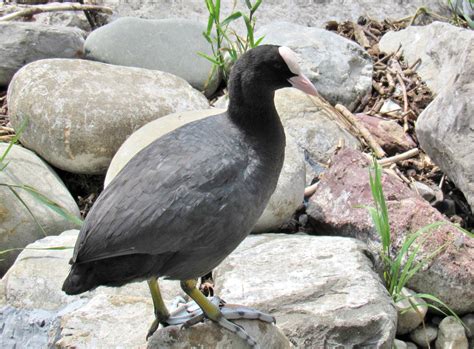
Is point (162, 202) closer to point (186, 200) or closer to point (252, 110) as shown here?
point (186, 200)

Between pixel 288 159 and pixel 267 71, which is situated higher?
pixel 267 71

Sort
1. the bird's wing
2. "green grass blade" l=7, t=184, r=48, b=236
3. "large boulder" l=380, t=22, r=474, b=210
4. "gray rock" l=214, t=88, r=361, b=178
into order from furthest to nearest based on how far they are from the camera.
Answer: "gray rock" l=214, t=88, r=361, b=178, "large boulder" l=380, t=22, r=474, b=210, "green grass blade" l=7, t=184, r=48, b=236, the bird's wing

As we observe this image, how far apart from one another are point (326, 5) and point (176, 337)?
3746 mm

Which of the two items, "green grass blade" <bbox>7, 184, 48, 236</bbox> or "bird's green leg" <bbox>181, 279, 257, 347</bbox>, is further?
"green grass blade" <bbox>7, 184, 48, 236</bbox>

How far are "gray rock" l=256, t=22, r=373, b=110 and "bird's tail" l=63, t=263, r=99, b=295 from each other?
2687mm

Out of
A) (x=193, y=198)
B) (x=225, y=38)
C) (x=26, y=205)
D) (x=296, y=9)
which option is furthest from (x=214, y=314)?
(x=296, y=9)

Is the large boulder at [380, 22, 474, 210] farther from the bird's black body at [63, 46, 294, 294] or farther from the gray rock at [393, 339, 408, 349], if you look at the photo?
the bird's black body at [63, 46, 294, 294]

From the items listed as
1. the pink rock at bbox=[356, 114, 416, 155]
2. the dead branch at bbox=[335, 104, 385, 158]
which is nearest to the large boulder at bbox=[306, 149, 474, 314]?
the dead branch at bbox=[335, 104, 385, 158]

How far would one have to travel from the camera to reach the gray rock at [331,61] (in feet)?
16.3

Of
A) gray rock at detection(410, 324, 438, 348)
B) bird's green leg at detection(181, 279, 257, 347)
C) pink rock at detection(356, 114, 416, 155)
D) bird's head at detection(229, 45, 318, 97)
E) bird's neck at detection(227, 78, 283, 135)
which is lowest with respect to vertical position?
gray rock at detection(410, 324, 438, 348)

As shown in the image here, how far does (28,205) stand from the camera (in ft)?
12.7

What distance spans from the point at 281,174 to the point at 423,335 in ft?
3.40

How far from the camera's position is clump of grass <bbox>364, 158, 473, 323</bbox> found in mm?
3436

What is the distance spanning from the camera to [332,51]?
507 cm
